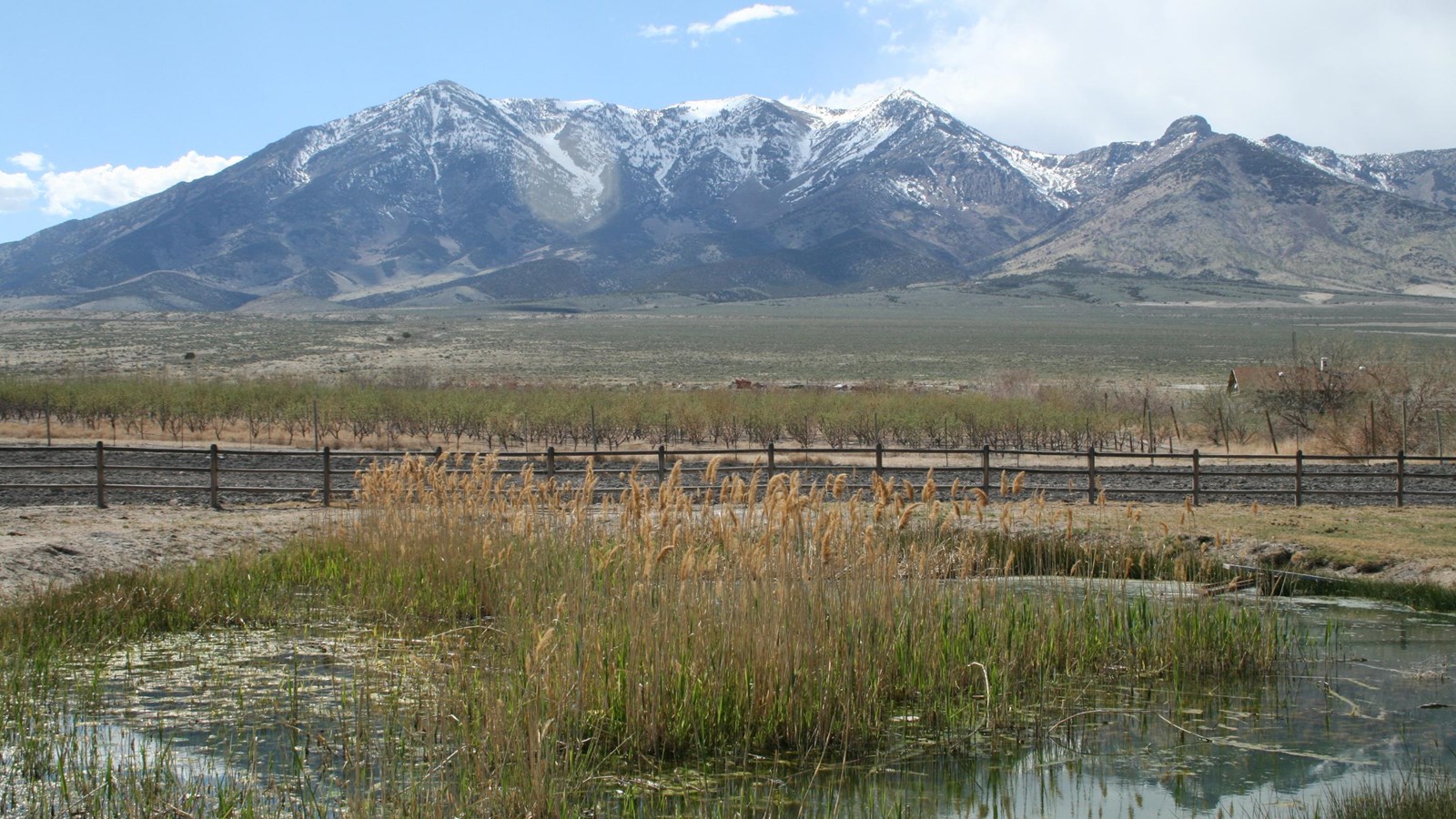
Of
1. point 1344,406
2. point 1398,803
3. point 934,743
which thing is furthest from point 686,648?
point 1344,406

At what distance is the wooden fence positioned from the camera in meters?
18.3

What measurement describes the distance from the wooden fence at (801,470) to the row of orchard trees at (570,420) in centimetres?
479

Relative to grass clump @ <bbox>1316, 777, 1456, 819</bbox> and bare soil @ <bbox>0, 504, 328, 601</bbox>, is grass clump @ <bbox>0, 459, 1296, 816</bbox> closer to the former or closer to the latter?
grass clump @ <bbox>1316, 777, 1456, 819</bbox>

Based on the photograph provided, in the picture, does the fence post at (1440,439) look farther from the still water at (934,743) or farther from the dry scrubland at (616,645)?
the still water at (934,743)

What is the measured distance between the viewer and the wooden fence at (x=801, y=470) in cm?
1831

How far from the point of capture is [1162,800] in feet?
20.8

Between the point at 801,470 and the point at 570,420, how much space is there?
18276 millimetres

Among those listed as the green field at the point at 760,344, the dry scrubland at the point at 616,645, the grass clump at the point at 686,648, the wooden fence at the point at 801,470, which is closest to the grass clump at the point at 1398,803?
the dry scrubland at the point at 616,645

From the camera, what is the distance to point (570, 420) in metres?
33.6

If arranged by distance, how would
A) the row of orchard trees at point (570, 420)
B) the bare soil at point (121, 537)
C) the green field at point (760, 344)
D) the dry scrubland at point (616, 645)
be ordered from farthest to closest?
1. the green field at point (760, 344)
2. the row of orchard trees at point (570, 420)
3. the bare soil at point (121, 537)
4. the dry scrubland at point (616, 645)

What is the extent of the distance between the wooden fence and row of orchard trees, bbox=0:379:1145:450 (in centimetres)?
479

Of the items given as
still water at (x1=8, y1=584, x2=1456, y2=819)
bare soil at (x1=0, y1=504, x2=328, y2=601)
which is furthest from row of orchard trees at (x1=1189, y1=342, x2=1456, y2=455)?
bare soil at (x1=0, y1=504, x2=328, y2=601)

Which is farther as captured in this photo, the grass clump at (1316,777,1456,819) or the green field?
the green field

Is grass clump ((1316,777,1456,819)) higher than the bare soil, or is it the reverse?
the bare soil
